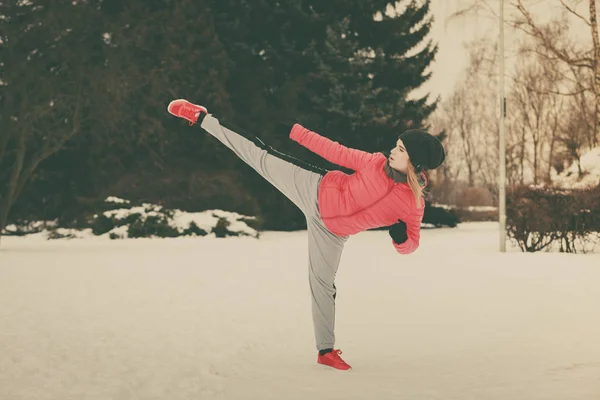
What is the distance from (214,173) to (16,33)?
39.2 feet

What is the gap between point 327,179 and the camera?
6.20 m

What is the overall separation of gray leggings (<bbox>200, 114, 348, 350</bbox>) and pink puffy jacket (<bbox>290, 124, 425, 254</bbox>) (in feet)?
0.40

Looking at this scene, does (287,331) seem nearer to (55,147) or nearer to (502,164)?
(502,164)

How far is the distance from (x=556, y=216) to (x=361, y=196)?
13.5m

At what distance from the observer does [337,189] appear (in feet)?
20.0

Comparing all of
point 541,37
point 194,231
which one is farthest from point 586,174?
point 194,231

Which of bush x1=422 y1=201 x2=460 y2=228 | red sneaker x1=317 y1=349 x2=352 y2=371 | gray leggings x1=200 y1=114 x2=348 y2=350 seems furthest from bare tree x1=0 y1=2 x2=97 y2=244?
bush x1=422 y1=201 x2=460 y2=228

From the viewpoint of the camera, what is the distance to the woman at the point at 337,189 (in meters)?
5.85

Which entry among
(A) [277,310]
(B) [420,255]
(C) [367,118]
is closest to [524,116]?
(C) [367,118]

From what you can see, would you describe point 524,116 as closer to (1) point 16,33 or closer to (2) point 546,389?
(1) point 16,33

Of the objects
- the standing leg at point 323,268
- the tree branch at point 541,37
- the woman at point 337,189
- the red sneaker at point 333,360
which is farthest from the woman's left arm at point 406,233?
the tree branch at point 541,37

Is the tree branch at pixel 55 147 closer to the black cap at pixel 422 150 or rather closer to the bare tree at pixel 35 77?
the bare tree at pixel 35 77

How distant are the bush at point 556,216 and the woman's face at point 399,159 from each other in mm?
13405

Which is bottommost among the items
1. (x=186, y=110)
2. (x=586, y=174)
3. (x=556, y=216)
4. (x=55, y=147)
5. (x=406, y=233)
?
(x=406, y=233)
